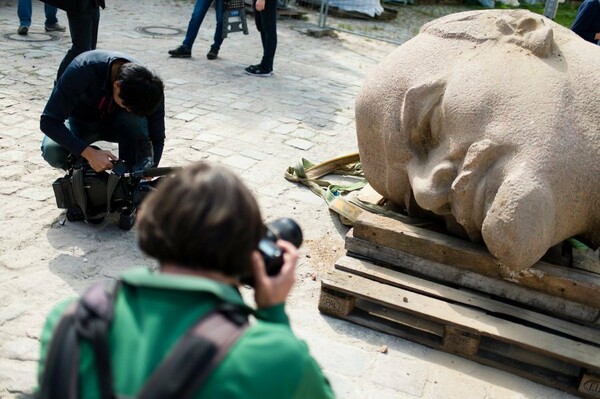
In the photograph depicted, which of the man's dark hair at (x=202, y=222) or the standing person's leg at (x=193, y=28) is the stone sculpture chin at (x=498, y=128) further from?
the standing person's leg at (x=193, y=28)

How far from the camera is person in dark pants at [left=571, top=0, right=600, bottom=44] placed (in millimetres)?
6320

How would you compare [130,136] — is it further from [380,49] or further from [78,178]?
[380,49]

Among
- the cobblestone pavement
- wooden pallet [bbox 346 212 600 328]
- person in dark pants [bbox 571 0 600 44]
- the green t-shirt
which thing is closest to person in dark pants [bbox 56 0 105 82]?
the cobblestone pavement

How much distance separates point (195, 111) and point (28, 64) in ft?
7.22

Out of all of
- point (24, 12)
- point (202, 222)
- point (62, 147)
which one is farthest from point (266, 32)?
point (202, 222)

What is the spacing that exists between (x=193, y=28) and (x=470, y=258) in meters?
5.82

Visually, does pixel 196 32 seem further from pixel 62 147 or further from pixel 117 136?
pixel 62 147

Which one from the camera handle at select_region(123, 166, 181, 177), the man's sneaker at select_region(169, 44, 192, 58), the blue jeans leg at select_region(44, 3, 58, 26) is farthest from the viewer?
the blue jeans leg at select_region(44, 3, 58, 26)

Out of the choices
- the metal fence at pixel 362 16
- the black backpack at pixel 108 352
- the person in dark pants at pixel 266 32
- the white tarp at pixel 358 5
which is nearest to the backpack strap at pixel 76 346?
the black backpack at pixel 108 352

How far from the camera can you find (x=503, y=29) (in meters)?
3.52

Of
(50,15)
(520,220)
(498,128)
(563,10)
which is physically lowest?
(50,15)

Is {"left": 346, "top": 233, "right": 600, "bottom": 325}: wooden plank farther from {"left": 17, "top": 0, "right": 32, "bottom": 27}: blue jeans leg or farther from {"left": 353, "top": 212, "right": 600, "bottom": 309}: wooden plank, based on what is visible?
{"left": 17, "top": 0, "right": 32, "bottom": 27}: blue jeans leg

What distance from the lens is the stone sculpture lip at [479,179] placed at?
123 inches

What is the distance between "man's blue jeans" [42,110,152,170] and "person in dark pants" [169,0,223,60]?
428cm
